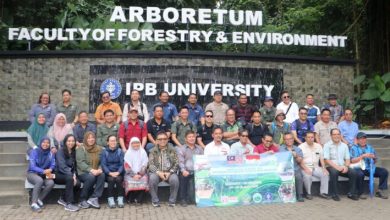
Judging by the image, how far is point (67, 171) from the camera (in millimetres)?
8367

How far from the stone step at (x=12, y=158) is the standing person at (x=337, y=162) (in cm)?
633

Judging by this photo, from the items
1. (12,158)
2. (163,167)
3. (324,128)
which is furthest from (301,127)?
(12,158)

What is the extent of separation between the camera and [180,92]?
13.4m

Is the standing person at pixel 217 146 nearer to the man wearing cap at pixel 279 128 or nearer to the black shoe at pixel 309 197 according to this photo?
the man wearing cap at pixel 279 128

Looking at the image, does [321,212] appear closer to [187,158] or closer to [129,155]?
[187,158]

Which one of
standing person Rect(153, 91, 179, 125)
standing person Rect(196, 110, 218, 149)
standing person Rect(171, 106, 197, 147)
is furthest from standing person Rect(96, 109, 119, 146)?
standing person Rect(196, 110, 218, 149)

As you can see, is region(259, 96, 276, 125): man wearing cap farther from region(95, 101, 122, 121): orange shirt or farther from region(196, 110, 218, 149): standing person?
region(95, 101, 122, 121): orange shirt

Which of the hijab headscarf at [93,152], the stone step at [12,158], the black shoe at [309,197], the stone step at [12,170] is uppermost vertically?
the hijab headscarf at [93,152]

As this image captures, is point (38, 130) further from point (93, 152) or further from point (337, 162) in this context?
point (337, 162)

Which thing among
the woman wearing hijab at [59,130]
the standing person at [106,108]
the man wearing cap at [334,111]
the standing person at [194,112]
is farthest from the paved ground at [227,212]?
the man wearing cap at [334,111]

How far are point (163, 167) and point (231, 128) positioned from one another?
75.3 inches

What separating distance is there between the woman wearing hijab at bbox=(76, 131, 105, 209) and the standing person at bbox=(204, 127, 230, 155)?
2074mm

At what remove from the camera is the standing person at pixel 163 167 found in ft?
28.0

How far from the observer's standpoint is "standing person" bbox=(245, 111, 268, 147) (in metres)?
9.73
